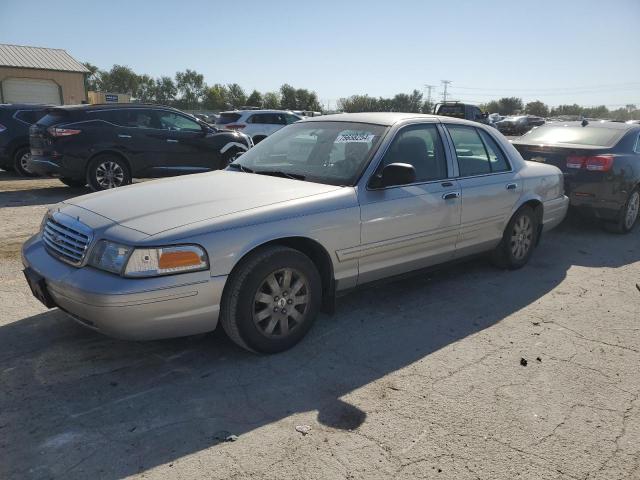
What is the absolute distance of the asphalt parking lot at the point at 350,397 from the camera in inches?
99.5

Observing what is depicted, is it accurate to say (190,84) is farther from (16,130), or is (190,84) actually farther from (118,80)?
(16,130)

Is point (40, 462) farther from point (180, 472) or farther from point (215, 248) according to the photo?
point (215, 248)

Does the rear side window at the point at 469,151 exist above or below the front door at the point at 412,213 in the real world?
above

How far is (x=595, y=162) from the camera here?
23.3ft

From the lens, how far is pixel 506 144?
5562mm

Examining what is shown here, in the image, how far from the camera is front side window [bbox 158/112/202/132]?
10.0 meters

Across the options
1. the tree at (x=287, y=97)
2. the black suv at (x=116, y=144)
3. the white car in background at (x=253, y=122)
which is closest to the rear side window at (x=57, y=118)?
the black suv at (x=116, y=144)

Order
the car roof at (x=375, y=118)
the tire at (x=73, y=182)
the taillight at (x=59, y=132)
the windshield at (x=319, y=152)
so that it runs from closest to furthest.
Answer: the windshield at (x=319, y=152) < the car roof at (x=375, y=118) < the taillight at (x=59, y=132) < the tire at (x=73, y=182)

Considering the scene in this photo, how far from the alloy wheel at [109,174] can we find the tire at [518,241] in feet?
22.3

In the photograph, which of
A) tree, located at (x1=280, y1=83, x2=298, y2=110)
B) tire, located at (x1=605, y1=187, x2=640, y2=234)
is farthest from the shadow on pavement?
tree, located at (x1=280, y1=83, x2=298, y2=110)

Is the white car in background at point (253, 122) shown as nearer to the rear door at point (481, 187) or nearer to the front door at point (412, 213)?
the rear door at point (481, 187)

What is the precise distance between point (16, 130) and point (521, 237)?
10.9 m

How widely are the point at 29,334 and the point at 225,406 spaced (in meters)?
1.79

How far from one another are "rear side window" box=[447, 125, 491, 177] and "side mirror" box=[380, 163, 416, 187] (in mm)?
1068
